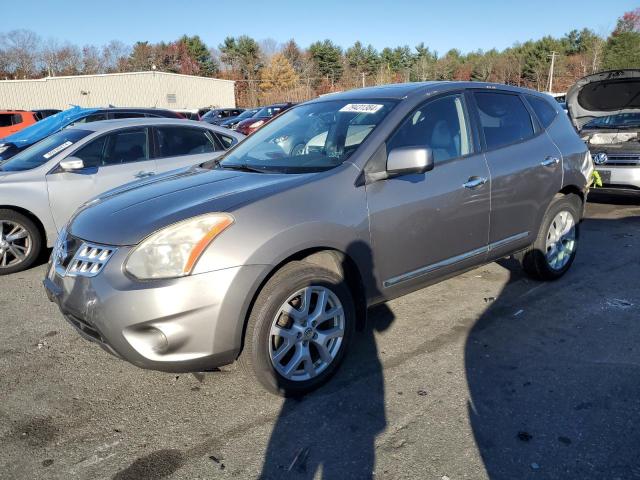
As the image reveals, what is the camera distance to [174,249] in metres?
→ 2.48

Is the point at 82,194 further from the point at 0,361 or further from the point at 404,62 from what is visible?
the point at 404,62

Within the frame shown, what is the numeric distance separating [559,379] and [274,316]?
1.76 meters

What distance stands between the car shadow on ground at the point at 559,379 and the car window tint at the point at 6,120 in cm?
1696

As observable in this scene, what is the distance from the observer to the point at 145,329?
2.46m

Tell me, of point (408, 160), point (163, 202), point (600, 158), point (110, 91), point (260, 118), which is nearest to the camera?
point (163, 202)

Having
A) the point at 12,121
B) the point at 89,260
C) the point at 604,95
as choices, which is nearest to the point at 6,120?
the point at 12,121

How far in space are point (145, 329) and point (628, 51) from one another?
57.8 metres

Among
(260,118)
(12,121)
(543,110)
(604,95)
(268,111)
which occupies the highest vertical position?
(268,111)

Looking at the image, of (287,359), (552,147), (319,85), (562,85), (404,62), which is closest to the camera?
(287,359)

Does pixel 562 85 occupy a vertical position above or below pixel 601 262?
above

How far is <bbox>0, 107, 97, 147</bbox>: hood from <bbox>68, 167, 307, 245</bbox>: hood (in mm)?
6246

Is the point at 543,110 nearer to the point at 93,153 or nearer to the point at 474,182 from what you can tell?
the point at 474,182

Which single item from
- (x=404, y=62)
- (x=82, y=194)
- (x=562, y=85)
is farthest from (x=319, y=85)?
(x=82, y=194)

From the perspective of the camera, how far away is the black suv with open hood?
24.2 feet
